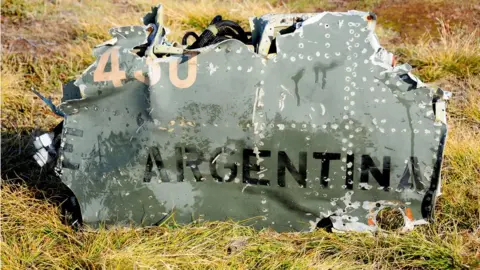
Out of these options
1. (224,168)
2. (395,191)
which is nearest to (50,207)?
(224,168)

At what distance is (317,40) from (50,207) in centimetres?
185

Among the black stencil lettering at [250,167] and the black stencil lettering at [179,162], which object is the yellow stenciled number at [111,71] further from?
the black stencil lettering at [250,167]

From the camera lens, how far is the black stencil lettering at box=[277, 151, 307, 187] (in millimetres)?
2797

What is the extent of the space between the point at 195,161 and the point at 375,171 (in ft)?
3.08

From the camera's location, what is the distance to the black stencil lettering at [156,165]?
2865mm

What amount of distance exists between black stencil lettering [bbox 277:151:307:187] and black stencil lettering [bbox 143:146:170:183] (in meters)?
0.61

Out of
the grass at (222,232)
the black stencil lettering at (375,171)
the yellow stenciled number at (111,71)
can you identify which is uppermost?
the yellow stenciled number at (111,71)

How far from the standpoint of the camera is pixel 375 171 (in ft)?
9.11

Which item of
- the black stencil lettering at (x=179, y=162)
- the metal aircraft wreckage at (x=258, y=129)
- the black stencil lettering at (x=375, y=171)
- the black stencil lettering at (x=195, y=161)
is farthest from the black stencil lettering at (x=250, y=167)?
the black stencil lettering at (x=375, y=171)

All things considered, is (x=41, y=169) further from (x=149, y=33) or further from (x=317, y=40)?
(x=317, y=40)

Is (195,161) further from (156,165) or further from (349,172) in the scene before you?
(349,172)

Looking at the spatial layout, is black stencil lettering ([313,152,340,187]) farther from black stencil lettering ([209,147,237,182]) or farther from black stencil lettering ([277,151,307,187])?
black stencil lettering ([209,147,237,182])

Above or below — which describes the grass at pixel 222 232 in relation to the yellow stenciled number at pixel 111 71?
below

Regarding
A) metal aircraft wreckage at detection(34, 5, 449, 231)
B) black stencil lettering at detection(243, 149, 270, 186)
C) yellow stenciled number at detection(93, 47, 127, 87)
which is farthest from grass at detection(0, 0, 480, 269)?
yellow stenciled number at detection(93, 47, 127, 87)
